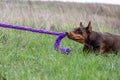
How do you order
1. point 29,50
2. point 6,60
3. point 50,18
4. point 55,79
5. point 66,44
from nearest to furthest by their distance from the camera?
point 55,79 < point 6,60 < point 29,50 < point 66,44 < point 50,18

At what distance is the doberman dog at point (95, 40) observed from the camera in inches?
301

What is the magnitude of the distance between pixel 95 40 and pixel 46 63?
1.98m

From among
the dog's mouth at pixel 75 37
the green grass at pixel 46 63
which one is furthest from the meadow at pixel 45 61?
the dog's mouth at pixel 75 37

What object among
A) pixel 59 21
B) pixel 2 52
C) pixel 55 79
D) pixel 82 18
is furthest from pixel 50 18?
pixel 55 79

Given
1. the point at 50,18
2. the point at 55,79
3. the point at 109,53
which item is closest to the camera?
the point at 55,79

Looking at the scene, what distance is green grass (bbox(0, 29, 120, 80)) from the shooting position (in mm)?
5613

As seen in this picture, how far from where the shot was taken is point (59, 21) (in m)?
11.5

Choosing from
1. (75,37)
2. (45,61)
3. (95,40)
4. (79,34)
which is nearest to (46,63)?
(45,61)

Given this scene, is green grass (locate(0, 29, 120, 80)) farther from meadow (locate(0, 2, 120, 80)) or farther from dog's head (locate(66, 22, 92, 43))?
dog's head (locate(66, 22, 92, 43))

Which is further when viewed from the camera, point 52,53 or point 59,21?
point 59,21

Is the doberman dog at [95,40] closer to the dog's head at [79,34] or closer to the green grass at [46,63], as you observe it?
the dog's head at [79,34]

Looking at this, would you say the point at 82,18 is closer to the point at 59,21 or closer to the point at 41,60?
the point at 59,21

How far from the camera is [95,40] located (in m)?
7.94

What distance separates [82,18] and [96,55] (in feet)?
15.2
